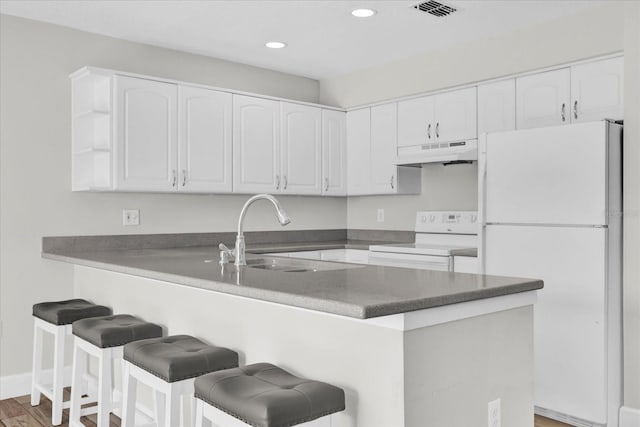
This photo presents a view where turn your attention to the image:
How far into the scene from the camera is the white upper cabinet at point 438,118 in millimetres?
4078

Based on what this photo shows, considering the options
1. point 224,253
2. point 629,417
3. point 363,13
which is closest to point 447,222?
point 363,13

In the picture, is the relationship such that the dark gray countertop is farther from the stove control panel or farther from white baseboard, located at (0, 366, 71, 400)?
the stove control panel

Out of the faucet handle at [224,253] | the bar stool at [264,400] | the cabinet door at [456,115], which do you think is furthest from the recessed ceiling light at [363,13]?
the bar stool at [264,400]

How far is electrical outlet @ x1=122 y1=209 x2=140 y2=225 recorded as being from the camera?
4000 mm

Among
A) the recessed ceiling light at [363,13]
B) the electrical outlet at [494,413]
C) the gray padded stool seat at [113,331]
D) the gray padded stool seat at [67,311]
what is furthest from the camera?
the recessed ceiling light at [363,13]

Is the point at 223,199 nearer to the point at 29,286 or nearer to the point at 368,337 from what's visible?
the point at 29,286

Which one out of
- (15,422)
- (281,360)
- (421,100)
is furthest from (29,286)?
(421,100)

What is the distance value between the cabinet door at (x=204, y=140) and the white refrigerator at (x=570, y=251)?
Result: 2018 mm

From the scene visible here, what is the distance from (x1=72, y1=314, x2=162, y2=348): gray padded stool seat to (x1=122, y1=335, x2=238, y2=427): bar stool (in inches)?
10.3

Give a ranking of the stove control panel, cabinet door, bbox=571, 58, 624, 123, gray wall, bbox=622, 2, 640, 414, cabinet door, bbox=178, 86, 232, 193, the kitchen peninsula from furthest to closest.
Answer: the stove control panel
cabinet door, bbox=178, 86, 232, 193
cabinet door, bbox=571, 58, 624, 123
gray wall, bbox=622, 2, 640, 414
the kitchen peninsula

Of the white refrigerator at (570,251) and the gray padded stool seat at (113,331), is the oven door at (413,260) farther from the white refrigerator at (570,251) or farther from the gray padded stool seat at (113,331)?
the gray padded stool seat at (113,331)

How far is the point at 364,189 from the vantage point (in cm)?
485

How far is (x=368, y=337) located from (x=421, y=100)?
9.82ft

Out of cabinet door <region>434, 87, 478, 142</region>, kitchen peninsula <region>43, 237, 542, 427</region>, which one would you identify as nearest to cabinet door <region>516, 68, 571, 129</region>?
cabinet door <region>434, 87, 478, 142</region>
